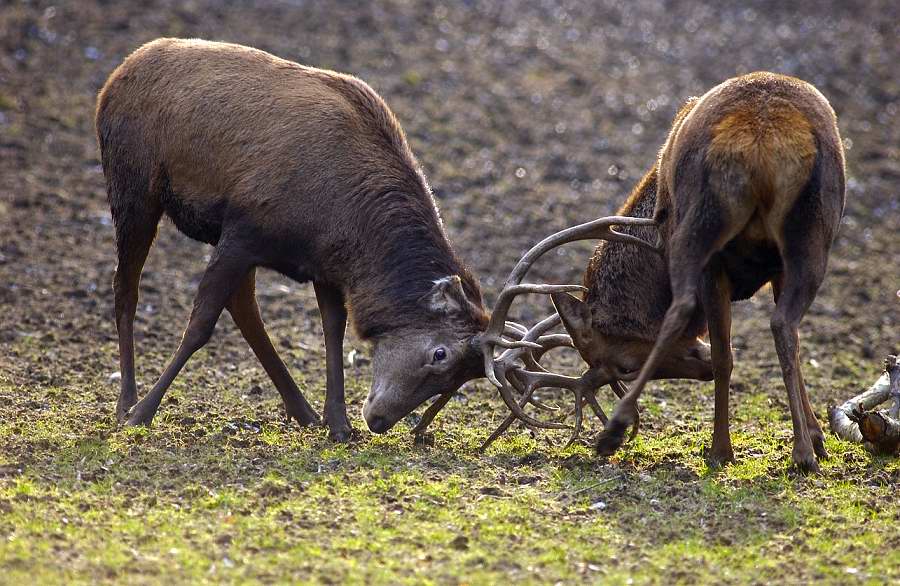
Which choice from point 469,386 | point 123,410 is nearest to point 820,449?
point 469,386

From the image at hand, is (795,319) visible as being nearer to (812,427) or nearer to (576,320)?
(812,427)

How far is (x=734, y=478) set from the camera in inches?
273

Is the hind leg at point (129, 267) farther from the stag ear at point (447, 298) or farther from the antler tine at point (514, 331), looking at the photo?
the antler tine at point (514, 331)

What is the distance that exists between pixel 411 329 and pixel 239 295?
1466 millimetres

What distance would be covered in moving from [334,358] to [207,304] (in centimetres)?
91

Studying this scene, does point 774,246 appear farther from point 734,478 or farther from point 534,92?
point 534,92

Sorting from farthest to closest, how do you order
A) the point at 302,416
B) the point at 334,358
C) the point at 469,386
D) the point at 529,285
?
the point at 469,386 < the point at 302,416 < the point at 334,358 < the point at 529,285

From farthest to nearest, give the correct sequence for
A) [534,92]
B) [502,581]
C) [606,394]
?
[534,92]
[606,394]
[502,581]

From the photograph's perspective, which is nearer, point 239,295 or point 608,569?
point 608,569

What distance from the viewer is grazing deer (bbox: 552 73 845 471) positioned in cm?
643

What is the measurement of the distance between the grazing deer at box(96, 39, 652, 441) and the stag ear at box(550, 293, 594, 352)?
0.33 m

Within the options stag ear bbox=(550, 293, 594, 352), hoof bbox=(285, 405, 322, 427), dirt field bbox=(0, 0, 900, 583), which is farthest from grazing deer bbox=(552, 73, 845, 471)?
hoof bbox=(285, 405, 322, 427)

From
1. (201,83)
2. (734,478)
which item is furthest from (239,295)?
(734,478)

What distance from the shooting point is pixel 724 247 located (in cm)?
681
